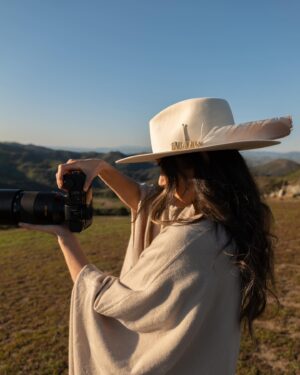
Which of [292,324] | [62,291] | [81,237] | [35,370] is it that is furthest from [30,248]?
[292,324]

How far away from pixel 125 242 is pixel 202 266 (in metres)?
9.13

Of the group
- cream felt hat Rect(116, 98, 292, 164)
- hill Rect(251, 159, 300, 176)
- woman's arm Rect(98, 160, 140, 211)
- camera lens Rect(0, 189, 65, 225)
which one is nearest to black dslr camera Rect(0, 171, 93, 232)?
camera lens Rect(0, 189, 65, 225)

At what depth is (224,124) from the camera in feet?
4.44

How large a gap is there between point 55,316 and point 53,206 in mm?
3875

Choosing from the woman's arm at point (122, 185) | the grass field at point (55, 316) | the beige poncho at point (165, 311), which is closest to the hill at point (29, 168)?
the grass field at point (55, 316)

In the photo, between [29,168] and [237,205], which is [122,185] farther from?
[29,168]

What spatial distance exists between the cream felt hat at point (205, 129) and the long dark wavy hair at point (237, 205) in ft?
0.17

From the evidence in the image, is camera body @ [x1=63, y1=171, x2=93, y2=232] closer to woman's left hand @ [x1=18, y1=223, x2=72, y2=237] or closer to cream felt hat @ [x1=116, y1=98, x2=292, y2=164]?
woman's left hand @ [x1=18, y1=223, x2=72, y2=237]

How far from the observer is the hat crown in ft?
4.37

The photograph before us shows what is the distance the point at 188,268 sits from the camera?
110 cm

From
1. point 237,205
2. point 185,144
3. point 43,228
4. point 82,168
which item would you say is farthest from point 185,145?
point 43,228

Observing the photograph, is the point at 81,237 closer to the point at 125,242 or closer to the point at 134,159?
the point at 125,242

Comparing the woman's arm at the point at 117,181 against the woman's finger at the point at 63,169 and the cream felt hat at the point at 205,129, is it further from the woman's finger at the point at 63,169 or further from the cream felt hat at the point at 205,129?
the cream felt hat at the point at 205,129

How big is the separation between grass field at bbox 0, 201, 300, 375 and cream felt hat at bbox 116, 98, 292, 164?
9.26ft
